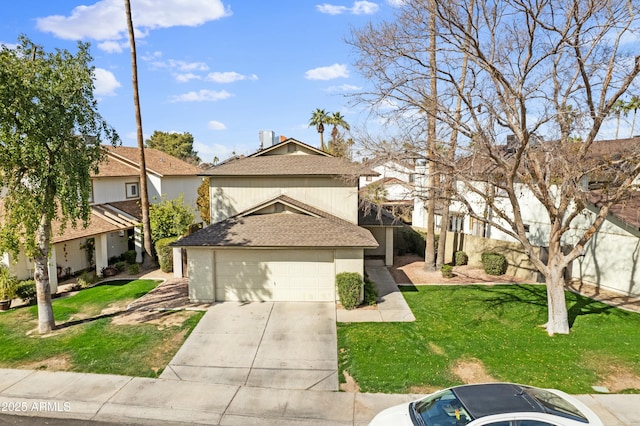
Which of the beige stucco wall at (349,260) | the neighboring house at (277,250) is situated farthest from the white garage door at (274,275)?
the beige stucco wall at (349,260)

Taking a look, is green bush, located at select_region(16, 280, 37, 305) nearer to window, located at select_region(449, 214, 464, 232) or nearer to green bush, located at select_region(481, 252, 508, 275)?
green bush, located at select_region(481, 252, 508, 275)

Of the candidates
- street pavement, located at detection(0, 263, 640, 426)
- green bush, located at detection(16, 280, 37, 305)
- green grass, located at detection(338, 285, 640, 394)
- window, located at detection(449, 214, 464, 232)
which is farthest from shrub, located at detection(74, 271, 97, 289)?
window, located at detection(449, 214, 464, 232)

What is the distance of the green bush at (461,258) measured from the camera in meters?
22.7

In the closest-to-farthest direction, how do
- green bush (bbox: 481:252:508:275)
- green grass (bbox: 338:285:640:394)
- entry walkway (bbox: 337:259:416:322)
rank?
green grass (bbox: 338:285:640:394) < entry walkway (bbox: 337:259:416:322) < green bush (bbox: 481:252:508:275)

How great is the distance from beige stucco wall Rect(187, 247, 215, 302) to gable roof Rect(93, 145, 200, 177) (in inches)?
411

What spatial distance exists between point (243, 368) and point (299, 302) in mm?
5582

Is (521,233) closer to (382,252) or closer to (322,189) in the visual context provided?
(322,189)

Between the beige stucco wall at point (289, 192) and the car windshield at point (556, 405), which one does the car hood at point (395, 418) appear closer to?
the car windshield at point (556, 405)

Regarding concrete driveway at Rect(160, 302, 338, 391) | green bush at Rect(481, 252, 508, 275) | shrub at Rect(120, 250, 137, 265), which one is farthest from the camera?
shrub at Rect(120, 250, 137, 265)

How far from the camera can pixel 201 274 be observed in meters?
16.3

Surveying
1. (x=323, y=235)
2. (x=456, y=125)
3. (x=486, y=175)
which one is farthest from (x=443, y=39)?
(x=323, y=235)

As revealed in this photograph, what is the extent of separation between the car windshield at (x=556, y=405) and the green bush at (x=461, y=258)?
52.9 ft

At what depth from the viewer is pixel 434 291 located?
17812 millimetres

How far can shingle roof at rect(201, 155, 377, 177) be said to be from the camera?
19.0m
